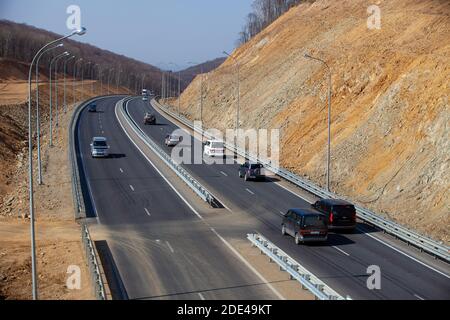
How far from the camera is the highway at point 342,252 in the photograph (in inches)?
902

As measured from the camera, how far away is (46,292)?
943 inches

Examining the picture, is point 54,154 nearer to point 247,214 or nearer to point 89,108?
point 247,214

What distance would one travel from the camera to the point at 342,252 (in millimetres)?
27875

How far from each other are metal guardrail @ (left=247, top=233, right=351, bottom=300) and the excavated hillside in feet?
30.5

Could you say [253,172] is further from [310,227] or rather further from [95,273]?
[95,273]

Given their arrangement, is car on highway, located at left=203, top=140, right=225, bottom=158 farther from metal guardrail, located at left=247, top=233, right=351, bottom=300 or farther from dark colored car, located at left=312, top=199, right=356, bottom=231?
metal guardrail, located at left=247, top=233, right=351, bottom=300

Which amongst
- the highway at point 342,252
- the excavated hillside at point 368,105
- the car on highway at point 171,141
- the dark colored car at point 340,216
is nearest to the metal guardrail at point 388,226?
the highway at point 342,252

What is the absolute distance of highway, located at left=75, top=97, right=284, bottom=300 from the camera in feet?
74.4

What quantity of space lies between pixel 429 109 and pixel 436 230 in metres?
12.2

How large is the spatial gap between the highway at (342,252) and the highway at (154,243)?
2.75ft

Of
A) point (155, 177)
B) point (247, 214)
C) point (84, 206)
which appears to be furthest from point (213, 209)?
point (155, 177)

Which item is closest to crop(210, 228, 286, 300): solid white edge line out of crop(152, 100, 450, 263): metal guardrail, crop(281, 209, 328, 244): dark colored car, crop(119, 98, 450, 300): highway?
crop(119, 98, 450, 300): highway

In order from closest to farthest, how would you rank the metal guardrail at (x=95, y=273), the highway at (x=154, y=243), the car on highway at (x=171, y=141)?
the metal guardrail at (x=95, y=273), the highway at (x=154, y=243), the car on highway at (x=171, y=141)

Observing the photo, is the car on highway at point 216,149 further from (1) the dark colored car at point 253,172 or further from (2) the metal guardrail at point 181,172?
(1) the dark colored car at point 253,172
